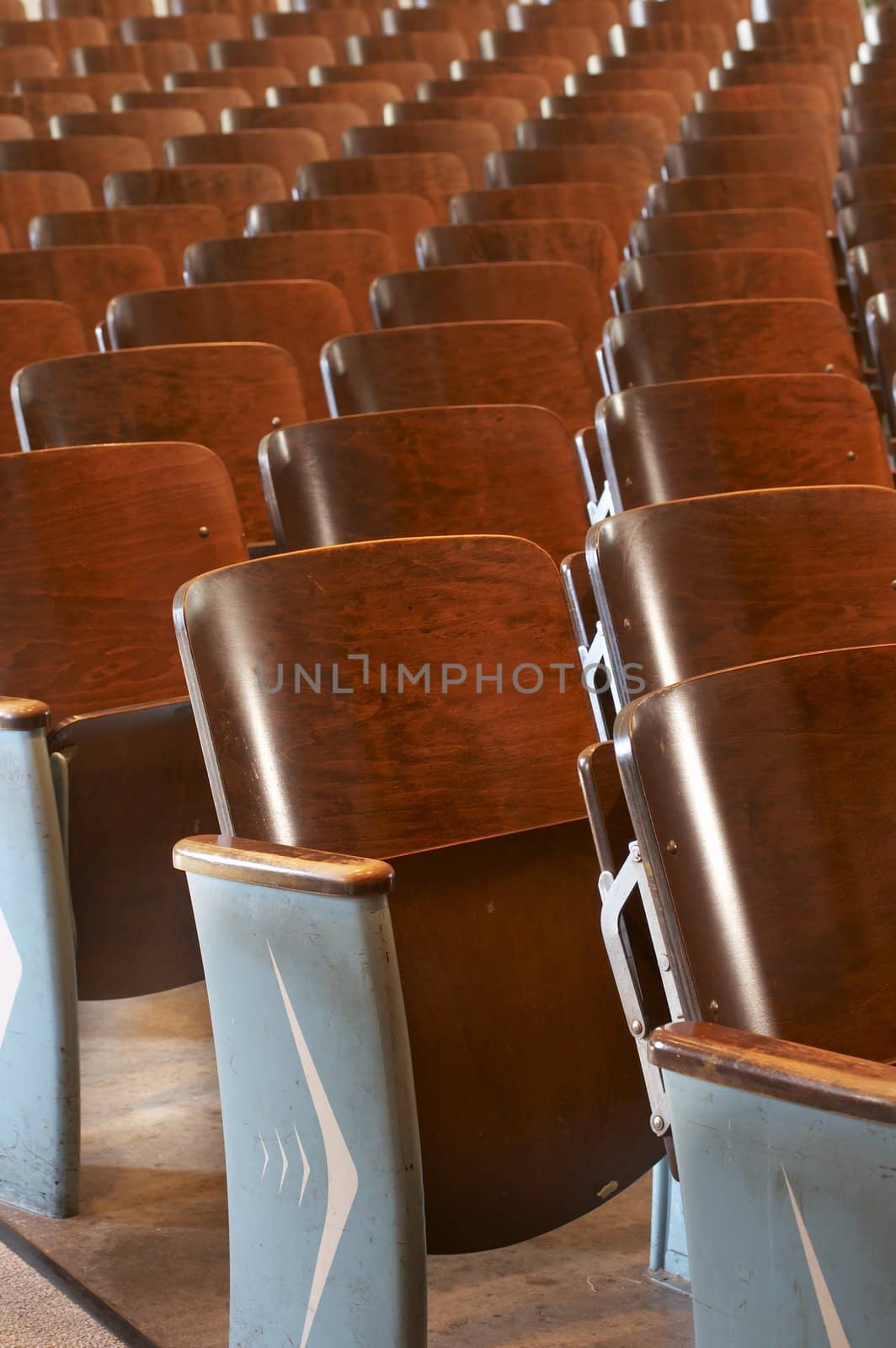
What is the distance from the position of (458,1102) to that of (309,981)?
0.31 ft

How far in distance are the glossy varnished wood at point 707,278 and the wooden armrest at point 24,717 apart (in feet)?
2.36

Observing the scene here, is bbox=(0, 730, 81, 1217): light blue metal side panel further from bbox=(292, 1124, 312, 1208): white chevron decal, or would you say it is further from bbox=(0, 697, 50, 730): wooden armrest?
bbox=(292, 1124, 312, 1208): white chevron decal

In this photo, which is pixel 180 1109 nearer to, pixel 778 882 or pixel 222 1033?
pixel 222 1033

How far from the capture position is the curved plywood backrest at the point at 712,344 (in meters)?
Result: 1.02

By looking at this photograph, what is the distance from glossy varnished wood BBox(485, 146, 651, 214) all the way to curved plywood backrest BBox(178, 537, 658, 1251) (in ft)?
3.75

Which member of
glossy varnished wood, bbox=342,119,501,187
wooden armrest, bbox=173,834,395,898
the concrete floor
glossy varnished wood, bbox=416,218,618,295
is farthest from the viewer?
glossy varnished wood, bbox=342,119,501,187

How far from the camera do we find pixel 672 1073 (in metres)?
0.39

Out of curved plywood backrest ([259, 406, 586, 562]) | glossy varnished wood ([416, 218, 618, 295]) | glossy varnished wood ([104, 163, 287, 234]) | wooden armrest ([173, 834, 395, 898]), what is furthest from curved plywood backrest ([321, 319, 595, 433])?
glossy varnished wood ([104, 163, 287, 234])

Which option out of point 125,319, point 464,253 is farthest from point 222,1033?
point 464,253

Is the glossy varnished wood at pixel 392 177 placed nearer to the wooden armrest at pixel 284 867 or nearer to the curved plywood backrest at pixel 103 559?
the curved plywood backrest at pixel 103 559

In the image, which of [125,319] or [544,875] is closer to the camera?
[544,875]

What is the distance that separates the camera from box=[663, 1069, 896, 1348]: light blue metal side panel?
35 cm

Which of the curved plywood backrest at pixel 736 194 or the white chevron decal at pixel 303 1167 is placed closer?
the white chevron decal at pixel 303 1167

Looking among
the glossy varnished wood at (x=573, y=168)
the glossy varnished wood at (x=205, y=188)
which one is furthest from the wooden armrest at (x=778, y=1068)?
the glossy varnished wood at (x=573, y=168)
